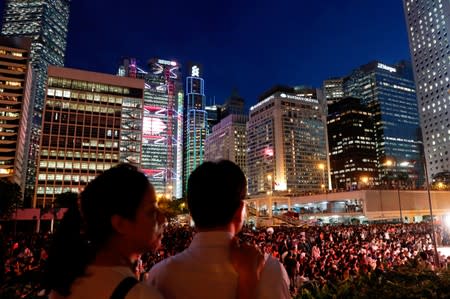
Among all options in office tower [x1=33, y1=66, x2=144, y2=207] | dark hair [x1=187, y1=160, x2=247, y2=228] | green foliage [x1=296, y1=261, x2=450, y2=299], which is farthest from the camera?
office tower [x1=33, y1=66, x2=144, y2=207]

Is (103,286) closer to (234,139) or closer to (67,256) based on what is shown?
(67,256)

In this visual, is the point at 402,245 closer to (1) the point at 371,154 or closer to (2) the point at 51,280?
(2) the point at 51,280

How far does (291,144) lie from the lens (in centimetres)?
14100

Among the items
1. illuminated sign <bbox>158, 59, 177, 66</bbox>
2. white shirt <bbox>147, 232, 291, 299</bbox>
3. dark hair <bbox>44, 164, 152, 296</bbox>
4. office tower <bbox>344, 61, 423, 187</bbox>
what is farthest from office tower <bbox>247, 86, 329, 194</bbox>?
dark hair <bbox>44, 164, 152, 296</bbox>

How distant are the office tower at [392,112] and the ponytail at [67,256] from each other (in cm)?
16441

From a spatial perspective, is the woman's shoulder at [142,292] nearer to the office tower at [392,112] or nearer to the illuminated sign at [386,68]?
the office tower at [392,112]

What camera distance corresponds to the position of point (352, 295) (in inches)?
168

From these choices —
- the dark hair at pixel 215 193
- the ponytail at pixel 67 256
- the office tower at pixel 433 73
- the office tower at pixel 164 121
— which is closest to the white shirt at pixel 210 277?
the dark hair at pixel 215 193

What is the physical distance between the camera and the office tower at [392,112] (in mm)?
155000

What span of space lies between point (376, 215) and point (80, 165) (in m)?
70.0

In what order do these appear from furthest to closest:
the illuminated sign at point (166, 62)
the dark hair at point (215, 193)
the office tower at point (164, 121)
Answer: the illuminated sign at point (166, 62)
the office tower at point (164, 121)
the dark hair at point (215, 193)

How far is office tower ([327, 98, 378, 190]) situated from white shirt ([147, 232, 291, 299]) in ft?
514

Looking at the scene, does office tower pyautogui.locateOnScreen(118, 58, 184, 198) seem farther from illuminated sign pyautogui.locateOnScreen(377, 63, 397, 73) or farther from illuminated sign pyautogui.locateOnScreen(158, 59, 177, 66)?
illuminated sign pyautogui.locateOnScreen(377, 63, 397, 73)

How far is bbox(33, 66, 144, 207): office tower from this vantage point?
271 feet
